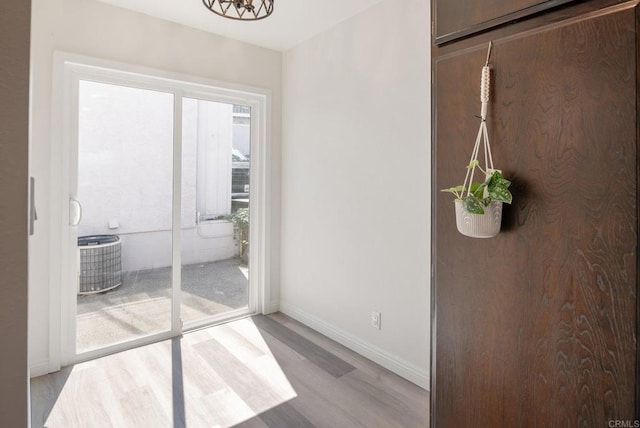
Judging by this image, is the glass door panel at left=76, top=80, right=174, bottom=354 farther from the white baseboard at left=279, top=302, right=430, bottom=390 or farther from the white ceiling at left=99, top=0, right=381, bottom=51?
the white baseboard at left=279, top=302, right=430, bottom=390

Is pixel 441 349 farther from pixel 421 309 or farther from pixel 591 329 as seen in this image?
pixel 421 309

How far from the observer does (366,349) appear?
8.67 ft

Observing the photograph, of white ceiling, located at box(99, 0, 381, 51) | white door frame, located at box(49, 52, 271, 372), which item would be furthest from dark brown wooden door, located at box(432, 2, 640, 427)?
white door frame, located at box(49, 52, 271, 372)

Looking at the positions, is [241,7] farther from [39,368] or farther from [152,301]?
[39,368]

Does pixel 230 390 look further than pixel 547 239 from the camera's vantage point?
Yes

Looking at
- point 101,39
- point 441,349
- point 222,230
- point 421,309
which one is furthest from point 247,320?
point 101,39

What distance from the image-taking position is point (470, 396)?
4.10ft

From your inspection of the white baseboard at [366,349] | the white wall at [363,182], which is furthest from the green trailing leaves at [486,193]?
the white baseboard at [366,349]

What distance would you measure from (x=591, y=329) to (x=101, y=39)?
3.21 meters

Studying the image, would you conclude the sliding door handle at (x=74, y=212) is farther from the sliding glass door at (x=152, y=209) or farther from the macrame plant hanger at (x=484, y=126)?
the macrame plant hanger at (x=484, y=126)
